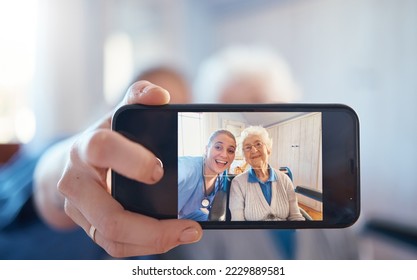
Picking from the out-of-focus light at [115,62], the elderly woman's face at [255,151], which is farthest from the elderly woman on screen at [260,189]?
the out-of-focus light at [115,62]

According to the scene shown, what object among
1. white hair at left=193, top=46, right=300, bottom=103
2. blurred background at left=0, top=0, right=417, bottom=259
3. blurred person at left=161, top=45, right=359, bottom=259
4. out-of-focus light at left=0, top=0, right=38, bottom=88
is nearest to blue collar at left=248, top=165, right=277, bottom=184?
blurred person at left=161, top=45, right=359, bottom=259

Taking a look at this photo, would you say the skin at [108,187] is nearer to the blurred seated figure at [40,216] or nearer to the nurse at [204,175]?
the nurse at [204,175]

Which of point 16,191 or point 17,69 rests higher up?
point 17,69

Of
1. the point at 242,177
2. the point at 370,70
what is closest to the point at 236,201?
the point at 242,177

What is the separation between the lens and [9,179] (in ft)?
2.30

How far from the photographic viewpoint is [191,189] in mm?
359

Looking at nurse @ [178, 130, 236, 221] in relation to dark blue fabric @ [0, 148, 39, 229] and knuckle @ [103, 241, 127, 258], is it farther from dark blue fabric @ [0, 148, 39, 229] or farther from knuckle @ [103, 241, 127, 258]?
dark blue fabric @ [0, 148, 39, 229]

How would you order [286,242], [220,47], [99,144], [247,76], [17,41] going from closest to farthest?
[99,144], [286,242], [247,76], [17,41], [220,47]

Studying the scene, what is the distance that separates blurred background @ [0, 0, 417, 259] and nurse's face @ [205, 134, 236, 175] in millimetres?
566

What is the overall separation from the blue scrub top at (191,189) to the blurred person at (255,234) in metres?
0.18

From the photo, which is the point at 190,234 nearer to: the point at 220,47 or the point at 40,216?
the point at 40,216

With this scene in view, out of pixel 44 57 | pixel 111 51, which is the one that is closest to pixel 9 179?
pixel 44 57

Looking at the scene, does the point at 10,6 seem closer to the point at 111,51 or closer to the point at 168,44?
the point at 111,51

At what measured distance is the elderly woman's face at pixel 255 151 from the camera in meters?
0.36
